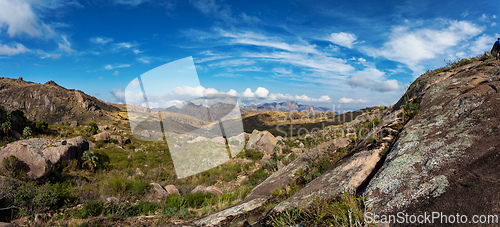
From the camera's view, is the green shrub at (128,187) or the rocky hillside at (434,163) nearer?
the rocky hillside at (434,163)

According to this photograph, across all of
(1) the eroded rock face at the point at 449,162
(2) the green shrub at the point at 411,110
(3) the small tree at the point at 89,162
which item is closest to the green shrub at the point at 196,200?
(1) the eroded rock face at the point at 449,162

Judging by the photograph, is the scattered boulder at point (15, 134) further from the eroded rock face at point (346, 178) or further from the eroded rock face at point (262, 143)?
the eroded rock face at point (346, 178)

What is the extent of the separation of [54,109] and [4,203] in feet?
607

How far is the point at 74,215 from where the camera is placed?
7148 millimetres

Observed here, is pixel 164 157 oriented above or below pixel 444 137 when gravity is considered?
below

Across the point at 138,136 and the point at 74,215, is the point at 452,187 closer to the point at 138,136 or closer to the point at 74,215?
the point at 74,215

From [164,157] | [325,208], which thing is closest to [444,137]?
[325,208]

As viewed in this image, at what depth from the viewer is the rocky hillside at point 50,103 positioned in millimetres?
131750

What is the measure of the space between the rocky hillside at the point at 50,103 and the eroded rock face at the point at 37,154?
135775 mm

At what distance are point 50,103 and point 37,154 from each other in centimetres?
18802

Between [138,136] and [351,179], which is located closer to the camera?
[351,179]
